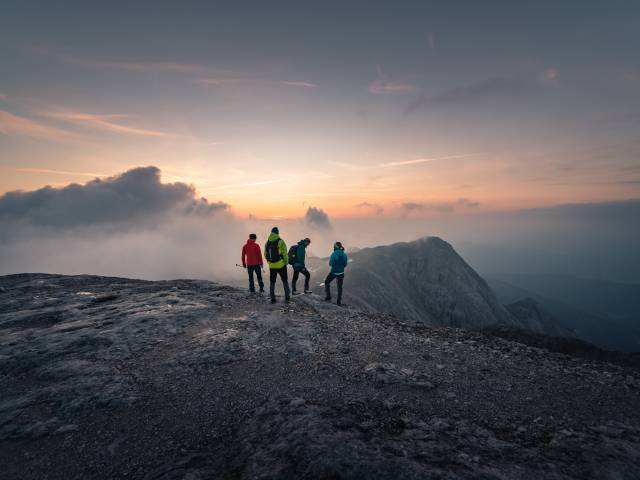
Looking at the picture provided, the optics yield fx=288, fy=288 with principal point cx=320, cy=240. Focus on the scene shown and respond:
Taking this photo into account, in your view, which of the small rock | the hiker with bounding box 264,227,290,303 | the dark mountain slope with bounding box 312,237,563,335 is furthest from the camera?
the dark mountain slope with bounding box 312,237,563,335

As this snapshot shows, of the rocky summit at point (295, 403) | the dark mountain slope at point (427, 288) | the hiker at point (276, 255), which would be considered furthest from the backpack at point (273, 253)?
the dark mountain slope at point (427, 288)

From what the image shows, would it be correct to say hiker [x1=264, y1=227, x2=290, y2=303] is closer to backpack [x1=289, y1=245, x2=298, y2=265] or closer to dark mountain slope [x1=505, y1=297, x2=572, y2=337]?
backpack [x1=289, y1=245, x2=298, y2=265]

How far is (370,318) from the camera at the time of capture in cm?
1603

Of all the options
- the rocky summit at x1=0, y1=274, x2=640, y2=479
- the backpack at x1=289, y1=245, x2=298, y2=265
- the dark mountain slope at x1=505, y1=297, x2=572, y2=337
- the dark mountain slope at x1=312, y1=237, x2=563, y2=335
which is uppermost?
the backpack at x1=289, y1=245, x2=298, y2=265

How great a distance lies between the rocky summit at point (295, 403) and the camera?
593 centimetres

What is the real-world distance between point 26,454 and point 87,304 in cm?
1209

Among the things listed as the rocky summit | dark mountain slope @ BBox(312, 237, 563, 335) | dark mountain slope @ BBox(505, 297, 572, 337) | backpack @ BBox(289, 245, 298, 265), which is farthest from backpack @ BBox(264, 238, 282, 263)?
dark mountain slope @ BBox(505, 297, 572, 337)

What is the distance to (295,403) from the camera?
7.75m

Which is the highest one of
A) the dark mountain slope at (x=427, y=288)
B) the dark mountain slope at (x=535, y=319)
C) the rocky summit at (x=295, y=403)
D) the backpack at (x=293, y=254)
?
the backpack at (x=293, y=254)

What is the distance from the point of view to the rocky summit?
593cm

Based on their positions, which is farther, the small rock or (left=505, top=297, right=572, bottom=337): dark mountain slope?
(left=505, top=297, right=572, bottom=337): dark mountain slope

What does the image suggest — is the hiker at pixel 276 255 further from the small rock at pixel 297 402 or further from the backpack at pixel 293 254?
the small rock at pixel 297 402

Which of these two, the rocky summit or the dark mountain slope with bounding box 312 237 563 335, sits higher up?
the rocky summit

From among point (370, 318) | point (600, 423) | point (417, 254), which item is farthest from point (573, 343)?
point (417, 254)
